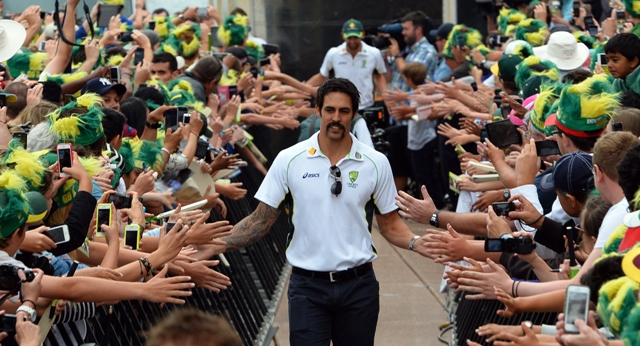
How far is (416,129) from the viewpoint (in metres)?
16.0

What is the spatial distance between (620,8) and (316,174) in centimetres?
780

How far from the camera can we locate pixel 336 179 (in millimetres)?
6609

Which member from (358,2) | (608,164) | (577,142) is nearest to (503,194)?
(577,142)

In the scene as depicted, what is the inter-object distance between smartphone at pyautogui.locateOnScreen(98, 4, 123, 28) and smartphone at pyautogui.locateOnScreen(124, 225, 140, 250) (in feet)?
28.6

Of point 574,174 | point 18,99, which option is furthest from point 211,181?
point 574,174

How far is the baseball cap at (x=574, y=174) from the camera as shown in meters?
5.90

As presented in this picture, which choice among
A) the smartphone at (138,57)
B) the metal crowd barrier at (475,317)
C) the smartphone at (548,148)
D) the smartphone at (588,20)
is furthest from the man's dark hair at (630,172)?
the smartphone at (588,20)

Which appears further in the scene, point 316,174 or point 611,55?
point 611,55

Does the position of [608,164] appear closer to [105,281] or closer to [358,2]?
[105,281]

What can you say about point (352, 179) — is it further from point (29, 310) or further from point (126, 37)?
point (126, 37)

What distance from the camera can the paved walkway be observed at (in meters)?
9.80

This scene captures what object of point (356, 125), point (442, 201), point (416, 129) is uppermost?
point (356, 125)

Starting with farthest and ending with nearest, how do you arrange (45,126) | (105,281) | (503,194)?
1. (503,194)
2. (45,126)
3. (105,281)

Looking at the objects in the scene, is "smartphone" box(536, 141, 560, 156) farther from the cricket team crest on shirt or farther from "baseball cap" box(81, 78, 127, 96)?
"baseball cap" box(81, 78, 127, 96)
